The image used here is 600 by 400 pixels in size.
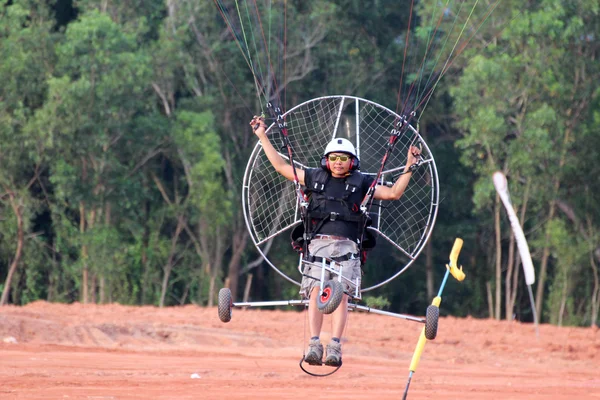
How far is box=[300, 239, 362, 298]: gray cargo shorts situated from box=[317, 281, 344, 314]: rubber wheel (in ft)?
0.87

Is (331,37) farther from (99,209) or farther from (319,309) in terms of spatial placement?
(319,309)

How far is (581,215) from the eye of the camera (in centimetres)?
3391

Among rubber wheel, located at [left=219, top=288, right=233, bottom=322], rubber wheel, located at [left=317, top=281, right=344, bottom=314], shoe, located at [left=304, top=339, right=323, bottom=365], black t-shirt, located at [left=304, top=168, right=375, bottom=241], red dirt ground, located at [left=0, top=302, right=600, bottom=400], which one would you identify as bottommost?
red dirt ground, located at [left=0, top=302, right=600, bottom=400]

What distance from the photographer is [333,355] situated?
9.44 meters

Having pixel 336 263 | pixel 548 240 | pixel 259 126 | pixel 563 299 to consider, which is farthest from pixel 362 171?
pixel 563 299

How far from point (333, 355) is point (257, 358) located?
8.00 meters

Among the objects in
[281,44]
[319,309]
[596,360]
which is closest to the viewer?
[319,309]

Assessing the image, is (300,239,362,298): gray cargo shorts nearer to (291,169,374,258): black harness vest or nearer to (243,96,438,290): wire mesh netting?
(291,169,374,258): black harness vest

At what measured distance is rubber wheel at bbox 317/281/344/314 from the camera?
9.37 meters

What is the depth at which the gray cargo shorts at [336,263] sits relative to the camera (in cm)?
992

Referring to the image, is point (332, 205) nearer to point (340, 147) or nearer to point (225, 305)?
point (340, 147)

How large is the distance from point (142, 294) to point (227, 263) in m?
3.74

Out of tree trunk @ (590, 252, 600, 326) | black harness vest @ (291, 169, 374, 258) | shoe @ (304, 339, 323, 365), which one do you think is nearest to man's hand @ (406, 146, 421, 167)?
black harness vest @ (291, 169, 374, 258)

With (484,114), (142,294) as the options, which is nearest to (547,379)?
(484,114)
